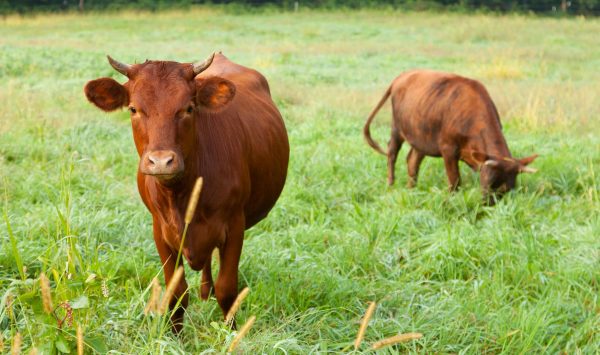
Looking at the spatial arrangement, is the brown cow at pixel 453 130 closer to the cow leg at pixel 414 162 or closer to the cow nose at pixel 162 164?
the cow leg at pixel 414 162

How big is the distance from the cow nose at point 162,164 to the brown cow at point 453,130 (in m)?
4.09

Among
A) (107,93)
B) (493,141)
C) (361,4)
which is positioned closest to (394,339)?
(107,93)

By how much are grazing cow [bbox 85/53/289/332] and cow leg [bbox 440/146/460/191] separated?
3.12 meters

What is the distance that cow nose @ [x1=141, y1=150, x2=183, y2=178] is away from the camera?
2.97 metres

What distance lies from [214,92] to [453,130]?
3952 mm

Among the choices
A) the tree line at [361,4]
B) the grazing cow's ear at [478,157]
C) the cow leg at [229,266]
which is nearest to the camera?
the cow leg at [229,266]

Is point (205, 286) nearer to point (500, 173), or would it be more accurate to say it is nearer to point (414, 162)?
point (500, 173)

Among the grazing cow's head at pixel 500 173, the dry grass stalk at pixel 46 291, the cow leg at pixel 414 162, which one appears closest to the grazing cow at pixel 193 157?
the dry grass stalk at pixel 46 291

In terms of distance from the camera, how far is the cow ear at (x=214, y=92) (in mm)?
3477

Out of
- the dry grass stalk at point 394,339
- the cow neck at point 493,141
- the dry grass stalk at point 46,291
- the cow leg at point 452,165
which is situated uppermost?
the dry grass stalk at point 46,291

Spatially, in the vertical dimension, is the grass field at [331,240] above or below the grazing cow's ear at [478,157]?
below

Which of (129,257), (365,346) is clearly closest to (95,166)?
(129,257)

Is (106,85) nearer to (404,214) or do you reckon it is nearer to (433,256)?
(433,256)

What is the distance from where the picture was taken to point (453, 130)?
693 centimetres
